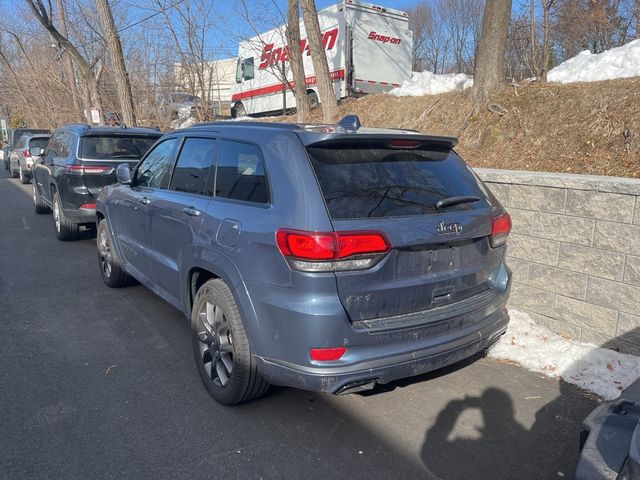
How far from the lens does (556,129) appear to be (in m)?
7.10

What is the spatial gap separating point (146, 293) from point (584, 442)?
4.67 m

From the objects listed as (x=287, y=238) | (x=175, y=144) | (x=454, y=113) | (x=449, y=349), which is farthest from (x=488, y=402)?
(x=454, y=113)

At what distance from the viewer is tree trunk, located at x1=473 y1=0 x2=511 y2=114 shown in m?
7.86

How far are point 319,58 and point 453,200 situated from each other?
8598 mm

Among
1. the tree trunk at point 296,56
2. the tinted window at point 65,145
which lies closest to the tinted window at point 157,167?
the tinted window at point 65,145

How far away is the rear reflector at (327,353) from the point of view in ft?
8.45

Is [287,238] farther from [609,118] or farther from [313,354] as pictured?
[609,118]

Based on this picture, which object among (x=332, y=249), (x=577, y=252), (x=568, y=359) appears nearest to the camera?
(x=332, y=249)

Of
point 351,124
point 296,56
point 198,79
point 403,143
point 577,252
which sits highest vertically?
point 198,79

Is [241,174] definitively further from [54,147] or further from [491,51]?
[54,147]

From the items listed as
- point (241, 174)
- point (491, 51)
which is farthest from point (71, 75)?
point (241, 174)

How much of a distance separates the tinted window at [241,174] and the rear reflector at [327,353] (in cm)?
91

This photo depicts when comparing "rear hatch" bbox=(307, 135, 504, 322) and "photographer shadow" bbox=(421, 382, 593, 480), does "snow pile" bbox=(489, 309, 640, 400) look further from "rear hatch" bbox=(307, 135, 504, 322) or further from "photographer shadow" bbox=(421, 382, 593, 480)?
"rear hatch" bbox=(307, 135, 504, 322)

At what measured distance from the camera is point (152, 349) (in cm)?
409
